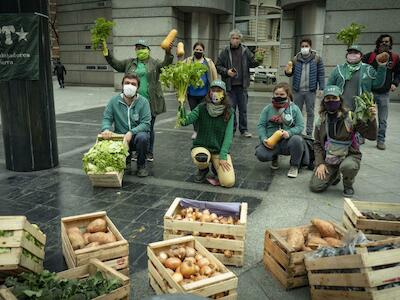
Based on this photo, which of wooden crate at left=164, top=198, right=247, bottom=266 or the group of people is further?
the group of people

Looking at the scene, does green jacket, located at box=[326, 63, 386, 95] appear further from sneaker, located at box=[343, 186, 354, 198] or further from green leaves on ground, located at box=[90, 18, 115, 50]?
green leaves on ground, located at box=[90, 18, 115, 50]

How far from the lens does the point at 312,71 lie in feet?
25.8

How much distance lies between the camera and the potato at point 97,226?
335 cm

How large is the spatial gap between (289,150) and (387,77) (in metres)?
2.94

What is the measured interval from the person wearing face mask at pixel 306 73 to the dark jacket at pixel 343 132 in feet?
9.49

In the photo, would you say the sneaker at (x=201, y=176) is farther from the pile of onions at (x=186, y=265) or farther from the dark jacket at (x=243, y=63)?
the dark jacket at (x=243, y=63)

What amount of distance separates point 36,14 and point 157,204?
11.6 ft

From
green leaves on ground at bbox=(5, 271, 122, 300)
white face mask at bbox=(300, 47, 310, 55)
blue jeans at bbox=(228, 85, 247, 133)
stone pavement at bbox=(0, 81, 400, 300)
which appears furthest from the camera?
blue jeans at bbox=(228, 85, 247, 133)

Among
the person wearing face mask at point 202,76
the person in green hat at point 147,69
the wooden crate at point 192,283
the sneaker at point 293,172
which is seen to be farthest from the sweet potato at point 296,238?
the person wearing face mask at point 202,76

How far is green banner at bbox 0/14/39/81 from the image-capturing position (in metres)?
5.59

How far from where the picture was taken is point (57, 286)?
8.13 feet

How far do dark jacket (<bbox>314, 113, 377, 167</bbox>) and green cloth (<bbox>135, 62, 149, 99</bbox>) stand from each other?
2981mm

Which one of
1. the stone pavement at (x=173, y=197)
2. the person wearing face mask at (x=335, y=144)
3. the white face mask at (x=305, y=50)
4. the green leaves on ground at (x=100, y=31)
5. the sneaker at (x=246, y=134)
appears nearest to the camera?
the stone pavement at (x=173, y=197)


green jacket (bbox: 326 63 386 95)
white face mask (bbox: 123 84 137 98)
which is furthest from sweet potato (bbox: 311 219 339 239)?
green jacket (bbox: 326 63 386 95)
